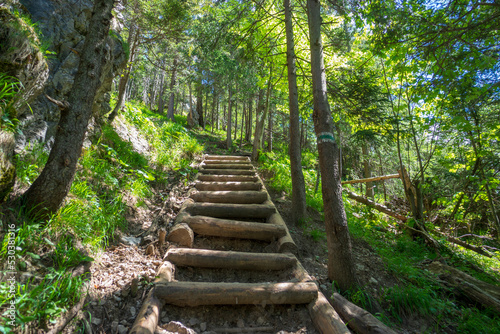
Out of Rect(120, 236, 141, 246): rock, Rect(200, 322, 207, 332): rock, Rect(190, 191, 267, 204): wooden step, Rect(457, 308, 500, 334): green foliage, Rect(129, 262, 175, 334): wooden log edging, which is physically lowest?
Rect(457, 308, 500, 334): green foliage

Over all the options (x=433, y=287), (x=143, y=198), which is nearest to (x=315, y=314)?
(x=433, y=287)

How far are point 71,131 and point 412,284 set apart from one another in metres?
5.28

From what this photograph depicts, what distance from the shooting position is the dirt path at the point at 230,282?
7.15 feet

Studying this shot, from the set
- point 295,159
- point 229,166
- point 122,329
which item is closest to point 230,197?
point 295,159

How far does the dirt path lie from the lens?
2.18 meters

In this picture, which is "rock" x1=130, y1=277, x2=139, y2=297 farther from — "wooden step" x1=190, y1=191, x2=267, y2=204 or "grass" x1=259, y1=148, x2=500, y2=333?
"grass" x1=259, y1=148, x2=500, y2=333

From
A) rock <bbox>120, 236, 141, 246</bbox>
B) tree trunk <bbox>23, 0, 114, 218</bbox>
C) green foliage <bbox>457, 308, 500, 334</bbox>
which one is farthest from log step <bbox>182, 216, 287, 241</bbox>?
green foliage <bbox>457, 308, 500, 334</bbox>

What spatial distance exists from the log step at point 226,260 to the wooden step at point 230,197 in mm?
1759

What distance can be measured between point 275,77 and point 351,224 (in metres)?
5.61

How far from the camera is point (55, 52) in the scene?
142 inches

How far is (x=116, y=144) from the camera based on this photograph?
5.01 m

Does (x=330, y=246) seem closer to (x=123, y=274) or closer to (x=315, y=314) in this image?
(x=315, y=314)

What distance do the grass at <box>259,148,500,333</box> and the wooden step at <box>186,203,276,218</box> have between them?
3.32 feet

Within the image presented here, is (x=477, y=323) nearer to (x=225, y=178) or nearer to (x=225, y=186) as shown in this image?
(x=225, y=186)
